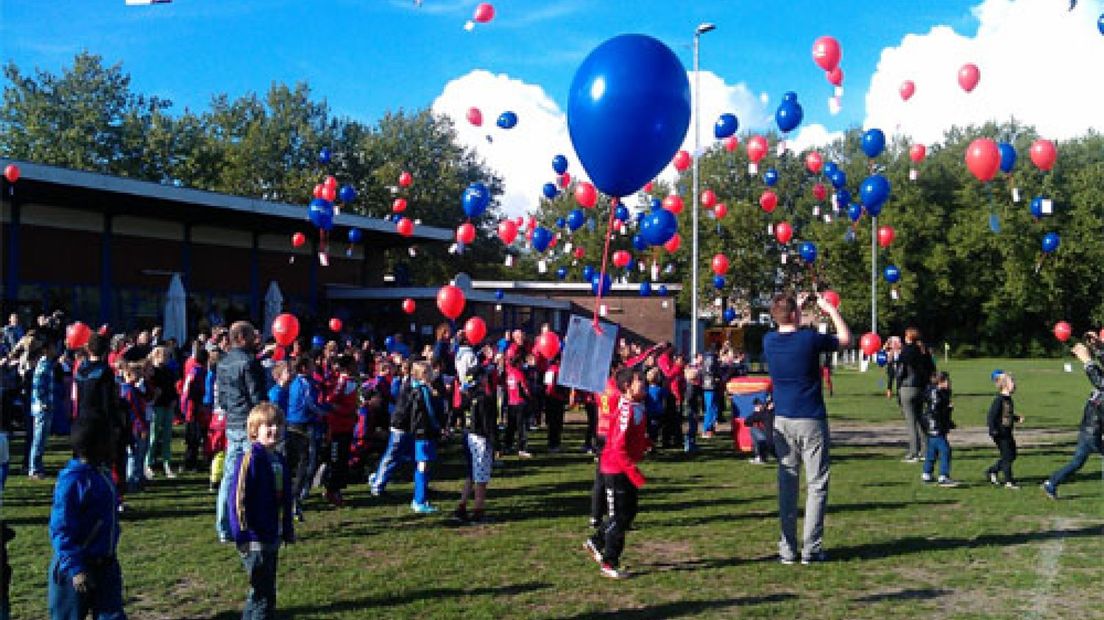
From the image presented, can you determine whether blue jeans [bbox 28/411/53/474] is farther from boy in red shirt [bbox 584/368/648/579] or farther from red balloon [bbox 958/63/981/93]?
red balloon [bbox 958/63/981/93]

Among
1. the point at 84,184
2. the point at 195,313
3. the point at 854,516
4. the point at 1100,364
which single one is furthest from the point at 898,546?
the point at 195,313

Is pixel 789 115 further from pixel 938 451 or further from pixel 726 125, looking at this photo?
pixel 938 451

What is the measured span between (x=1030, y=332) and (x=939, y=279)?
7.94 m

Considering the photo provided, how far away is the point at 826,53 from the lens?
1473 centimetres

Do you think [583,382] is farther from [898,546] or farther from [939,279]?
[939,279]

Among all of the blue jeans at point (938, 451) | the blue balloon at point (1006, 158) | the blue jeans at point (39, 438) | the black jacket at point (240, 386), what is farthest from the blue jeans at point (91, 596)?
the blue balloon at point (1006, 158)

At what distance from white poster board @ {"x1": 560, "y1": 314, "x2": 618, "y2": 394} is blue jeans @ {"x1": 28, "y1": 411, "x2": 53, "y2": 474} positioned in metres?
7.39

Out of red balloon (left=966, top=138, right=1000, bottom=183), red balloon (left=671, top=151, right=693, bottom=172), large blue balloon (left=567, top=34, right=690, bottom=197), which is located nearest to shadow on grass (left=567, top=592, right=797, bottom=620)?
large blue balloon (left=567, top=34, right=690, bottom=197)

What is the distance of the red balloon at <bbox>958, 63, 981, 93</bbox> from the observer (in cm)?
1535

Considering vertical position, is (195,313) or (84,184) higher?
(84,184)

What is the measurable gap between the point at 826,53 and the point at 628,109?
900 centimetres

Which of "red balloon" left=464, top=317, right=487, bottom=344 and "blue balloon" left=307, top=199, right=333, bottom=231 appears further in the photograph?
"blue balloon" left=307, top=199, right=333, bottom=231

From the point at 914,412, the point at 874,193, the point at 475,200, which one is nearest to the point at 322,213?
the point at 475,200

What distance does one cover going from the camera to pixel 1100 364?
32.2 feet
